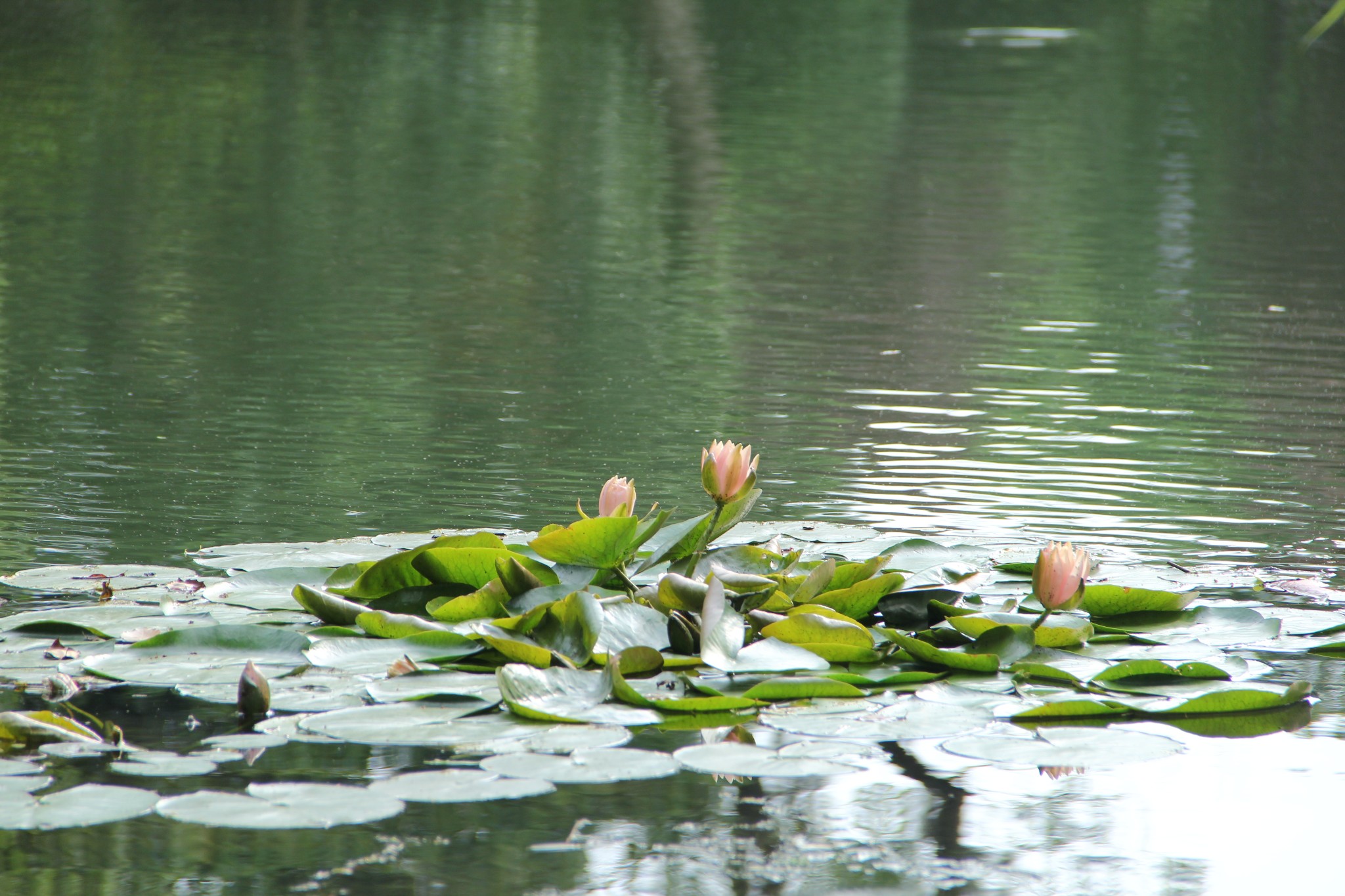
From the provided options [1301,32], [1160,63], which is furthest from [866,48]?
[1301,32]

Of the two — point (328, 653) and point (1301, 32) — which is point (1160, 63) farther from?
point (328, 653)

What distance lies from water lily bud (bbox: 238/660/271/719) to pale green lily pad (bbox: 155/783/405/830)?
333 millimetres

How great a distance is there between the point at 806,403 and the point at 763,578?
9.63 ft

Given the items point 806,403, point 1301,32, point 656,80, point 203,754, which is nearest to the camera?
point 203,754

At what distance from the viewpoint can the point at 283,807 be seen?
7.10 ft

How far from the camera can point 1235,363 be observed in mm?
6824

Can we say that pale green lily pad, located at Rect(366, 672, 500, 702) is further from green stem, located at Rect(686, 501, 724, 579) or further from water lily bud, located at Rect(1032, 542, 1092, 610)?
water lily bud, located at Rect(1032, 542, 1092, 610)

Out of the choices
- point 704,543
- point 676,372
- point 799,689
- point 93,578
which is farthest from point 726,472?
point 676,372

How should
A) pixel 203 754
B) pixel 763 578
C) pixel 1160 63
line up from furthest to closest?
pixel 1160 63, pixel 763 578, pixel 203 754

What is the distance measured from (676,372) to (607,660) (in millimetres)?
3753

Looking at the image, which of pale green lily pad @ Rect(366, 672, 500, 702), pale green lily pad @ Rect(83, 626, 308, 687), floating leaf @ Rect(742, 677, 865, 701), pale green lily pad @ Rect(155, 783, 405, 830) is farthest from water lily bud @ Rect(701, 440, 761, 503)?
pale green lily pad @ Rect(155, 783, 405, 830)

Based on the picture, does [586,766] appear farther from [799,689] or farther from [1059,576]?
[1059,576]

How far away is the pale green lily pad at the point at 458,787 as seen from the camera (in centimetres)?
223

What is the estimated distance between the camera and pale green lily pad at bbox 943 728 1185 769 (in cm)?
246
